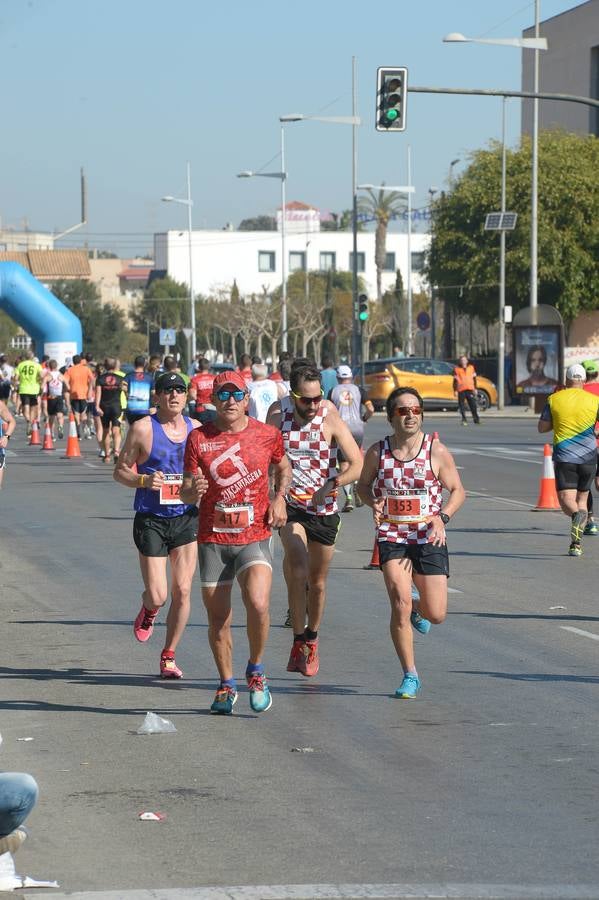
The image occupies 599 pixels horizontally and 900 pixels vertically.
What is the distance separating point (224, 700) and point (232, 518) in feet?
3.06

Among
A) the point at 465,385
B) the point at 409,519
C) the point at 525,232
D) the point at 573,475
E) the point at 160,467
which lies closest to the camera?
the point at 409,519

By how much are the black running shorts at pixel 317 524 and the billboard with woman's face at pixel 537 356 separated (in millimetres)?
33517

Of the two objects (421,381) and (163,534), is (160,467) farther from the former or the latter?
(421,381)

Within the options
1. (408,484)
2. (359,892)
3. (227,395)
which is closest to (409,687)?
(408,484)

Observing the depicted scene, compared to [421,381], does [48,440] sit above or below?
below

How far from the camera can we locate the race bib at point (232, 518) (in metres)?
8.27

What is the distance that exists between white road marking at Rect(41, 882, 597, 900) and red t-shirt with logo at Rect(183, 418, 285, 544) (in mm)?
3084

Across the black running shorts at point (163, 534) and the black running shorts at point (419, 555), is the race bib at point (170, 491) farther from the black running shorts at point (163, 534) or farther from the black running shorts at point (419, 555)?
the black running shorts at point (419, 555)

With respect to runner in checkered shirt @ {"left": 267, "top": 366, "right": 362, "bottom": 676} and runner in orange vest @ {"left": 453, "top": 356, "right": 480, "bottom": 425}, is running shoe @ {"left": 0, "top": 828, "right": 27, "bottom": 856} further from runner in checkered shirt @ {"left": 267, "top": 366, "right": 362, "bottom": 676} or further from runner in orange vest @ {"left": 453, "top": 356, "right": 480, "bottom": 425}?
runner in orange vest @ {"left": 453, "top": 356, "right": 480, "bottom": 425}

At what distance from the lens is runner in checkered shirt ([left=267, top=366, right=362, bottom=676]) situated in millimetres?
9516

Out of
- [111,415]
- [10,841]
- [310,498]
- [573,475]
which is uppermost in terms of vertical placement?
[310,498]

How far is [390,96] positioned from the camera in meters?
25.1

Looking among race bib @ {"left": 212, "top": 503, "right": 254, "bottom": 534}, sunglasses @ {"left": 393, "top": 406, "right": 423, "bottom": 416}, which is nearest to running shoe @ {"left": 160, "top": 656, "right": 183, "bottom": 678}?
race bib @ {"left": 212, "top": 503, "right": 254, "bottom": 534}

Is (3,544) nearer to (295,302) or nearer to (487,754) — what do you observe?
(487,754)
